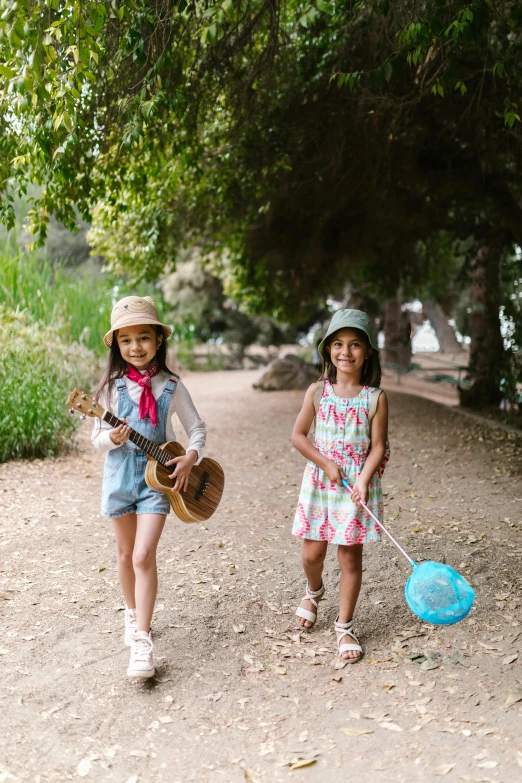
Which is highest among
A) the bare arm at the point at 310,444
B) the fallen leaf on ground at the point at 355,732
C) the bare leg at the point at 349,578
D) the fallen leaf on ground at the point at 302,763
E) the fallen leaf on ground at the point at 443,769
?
the bare arm at the point at 310,444

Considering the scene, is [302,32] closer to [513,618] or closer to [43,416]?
[43,416]

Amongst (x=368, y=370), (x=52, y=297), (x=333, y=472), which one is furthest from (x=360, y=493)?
(x=52, y=297)

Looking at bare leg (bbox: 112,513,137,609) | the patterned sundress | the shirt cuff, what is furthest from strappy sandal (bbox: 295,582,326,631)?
the shirt cuff

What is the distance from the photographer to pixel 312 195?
31.5ft

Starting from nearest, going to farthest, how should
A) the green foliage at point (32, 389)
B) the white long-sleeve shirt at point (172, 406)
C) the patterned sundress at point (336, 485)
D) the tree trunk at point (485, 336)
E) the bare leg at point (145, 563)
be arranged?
the bare leg at point (145, 563) → the white long-sleeve shirt at point (172, 406) → the patterned sundress at point (336, 485) → the green foliage at point (32, 389) → the tree trunk at point (485, 336)

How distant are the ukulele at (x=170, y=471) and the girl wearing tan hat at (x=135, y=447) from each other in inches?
1.8

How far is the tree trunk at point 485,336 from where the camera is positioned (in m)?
10.5

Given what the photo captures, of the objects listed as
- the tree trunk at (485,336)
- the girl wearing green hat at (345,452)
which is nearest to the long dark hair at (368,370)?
the girl wearing green hat at (345,452)

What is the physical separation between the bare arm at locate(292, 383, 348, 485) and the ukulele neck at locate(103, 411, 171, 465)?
1.99 ft

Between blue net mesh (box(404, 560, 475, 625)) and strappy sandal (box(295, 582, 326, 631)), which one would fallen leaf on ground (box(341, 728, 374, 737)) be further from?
strappy sandal (box(295, 582, 326, 631))

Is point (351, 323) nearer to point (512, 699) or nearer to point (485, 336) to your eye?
point (512, 699)

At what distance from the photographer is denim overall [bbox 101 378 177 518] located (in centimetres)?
324

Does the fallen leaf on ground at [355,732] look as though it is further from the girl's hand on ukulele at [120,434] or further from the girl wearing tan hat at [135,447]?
the girl's hand on ukulele at [120,434]

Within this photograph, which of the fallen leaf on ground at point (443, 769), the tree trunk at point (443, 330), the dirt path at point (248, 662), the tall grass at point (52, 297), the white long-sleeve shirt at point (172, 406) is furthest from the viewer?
the tree trunk at point (443, 330)
